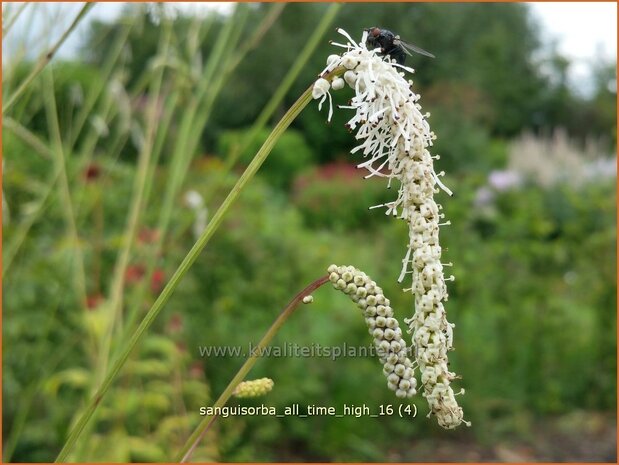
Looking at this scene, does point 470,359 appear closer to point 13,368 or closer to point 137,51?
point 13,368

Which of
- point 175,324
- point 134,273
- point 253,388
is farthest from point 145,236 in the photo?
point 253,388

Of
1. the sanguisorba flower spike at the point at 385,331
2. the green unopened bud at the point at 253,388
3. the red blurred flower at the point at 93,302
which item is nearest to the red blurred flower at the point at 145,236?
the red blurred flower at the point at 93,302

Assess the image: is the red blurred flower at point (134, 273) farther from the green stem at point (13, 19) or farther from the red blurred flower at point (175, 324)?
the green stem at point (13, 19)

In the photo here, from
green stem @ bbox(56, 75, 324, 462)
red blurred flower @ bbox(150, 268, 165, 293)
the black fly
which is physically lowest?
green stem @ bbox(56, 75, 324, 462)

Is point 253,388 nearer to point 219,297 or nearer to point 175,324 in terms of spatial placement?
point 175,324

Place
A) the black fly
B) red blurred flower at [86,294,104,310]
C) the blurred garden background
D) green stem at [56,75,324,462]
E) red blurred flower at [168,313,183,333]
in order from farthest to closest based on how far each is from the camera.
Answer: red blurred flower at [168,313,183,333] < red blurred flower at [86,294,104,310] < the blurred garden background < the black fly < green stem at [56,75,324,462]

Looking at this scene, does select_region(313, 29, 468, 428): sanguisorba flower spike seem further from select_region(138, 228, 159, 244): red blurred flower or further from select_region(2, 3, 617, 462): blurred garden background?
select_region(138, 228, 159, 244): red blurred flower

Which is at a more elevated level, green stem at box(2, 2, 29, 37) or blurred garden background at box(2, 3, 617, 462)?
blurred garden background at box(2, 3, 617, 462)

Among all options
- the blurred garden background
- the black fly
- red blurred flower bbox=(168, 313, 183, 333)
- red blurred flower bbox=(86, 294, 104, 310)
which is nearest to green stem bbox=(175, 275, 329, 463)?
the black fly
